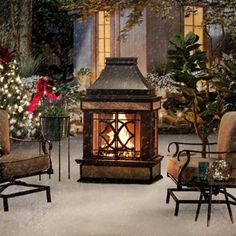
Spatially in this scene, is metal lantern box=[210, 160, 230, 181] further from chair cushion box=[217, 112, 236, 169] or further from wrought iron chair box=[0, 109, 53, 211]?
wrought iron chair box=[0, 109, 53, 211]

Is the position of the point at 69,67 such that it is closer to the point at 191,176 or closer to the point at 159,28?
the point at 159,28

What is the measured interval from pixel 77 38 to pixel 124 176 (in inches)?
378

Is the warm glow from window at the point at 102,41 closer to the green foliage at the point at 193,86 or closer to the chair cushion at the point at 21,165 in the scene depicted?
the green foliage at the point at 193,86

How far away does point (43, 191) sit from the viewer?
26.2ft

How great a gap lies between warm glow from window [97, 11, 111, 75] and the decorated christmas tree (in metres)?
4.73

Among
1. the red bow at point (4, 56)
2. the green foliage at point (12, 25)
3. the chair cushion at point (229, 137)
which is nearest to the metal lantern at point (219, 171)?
the chair cushion at point (229, 137)

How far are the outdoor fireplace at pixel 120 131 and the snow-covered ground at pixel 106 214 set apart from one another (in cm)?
23

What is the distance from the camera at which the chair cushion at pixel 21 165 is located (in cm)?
710

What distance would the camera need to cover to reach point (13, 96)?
12078 mm

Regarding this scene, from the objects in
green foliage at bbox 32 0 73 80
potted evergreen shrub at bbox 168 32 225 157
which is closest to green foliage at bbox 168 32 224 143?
potted evergreen shrub at bbox 168 32 225 157

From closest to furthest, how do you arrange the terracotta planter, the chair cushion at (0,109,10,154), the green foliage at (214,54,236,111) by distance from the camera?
the chair cushion at (0,109,10,154), the terracotta planter, the green foliage at (214,54,236,111)

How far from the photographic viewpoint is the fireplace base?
8453 millimetres

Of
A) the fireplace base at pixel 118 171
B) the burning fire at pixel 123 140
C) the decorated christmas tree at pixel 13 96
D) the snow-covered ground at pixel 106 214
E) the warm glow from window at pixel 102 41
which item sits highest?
the warm glow from window at pixel 102 41

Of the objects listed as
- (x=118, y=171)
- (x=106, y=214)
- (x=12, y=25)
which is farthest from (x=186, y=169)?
(x=12, y=25)
